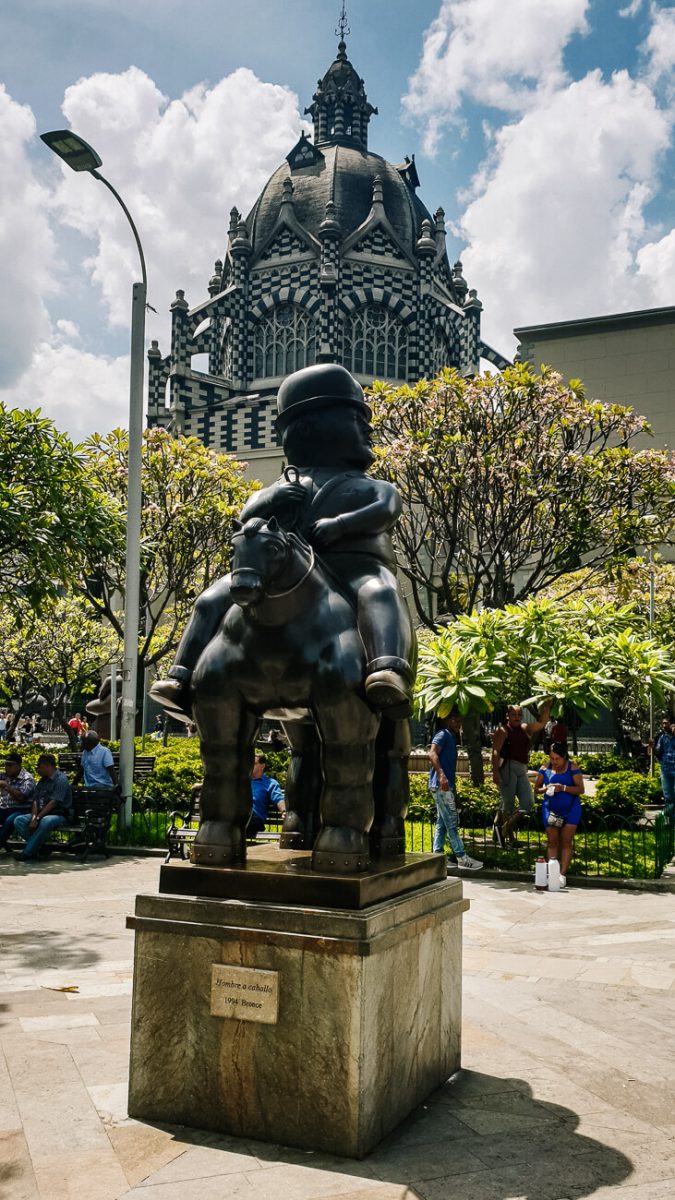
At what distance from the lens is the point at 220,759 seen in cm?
426

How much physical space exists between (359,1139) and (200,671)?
1961 millimetres

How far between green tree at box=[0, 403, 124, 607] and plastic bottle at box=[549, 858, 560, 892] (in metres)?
6.90

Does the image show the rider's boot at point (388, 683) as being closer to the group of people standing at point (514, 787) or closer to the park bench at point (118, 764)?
the group of people standing at point (514, 787)

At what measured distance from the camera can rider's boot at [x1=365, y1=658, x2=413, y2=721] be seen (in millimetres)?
3975

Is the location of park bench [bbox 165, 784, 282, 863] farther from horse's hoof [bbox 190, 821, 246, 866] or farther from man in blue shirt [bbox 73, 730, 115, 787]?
horse's hoof [bbox 190, 821, 246, 866]

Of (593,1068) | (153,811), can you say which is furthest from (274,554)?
(153,811)

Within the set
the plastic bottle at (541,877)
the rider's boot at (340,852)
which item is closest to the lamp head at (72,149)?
the plastic bottle at (541,877)

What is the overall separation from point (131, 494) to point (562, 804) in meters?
7.40

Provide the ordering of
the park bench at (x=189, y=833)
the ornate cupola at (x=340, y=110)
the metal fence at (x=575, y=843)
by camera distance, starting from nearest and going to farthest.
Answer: the park bench at (x=189, y=833), the metal fence at (x=575, y=843), the ornate cupola at (x=340, y=110)

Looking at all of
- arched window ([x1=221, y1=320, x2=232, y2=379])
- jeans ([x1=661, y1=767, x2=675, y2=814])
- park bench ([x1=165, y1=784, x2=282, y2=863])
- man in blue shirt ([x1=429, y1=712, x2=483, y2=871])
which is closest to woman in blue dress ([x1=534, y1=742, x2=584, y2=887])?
man in blue shirt ([x1=429, y1=712, x2=483, y2=871])

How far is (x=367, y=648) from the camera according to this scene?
13.7ft

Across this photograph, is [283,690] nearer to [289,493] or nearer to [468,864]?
[289,493]

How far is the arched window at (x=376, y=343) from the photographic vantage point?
47.0 metres

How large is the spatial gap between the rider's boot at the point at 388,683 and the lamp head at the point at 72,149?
461 inches
